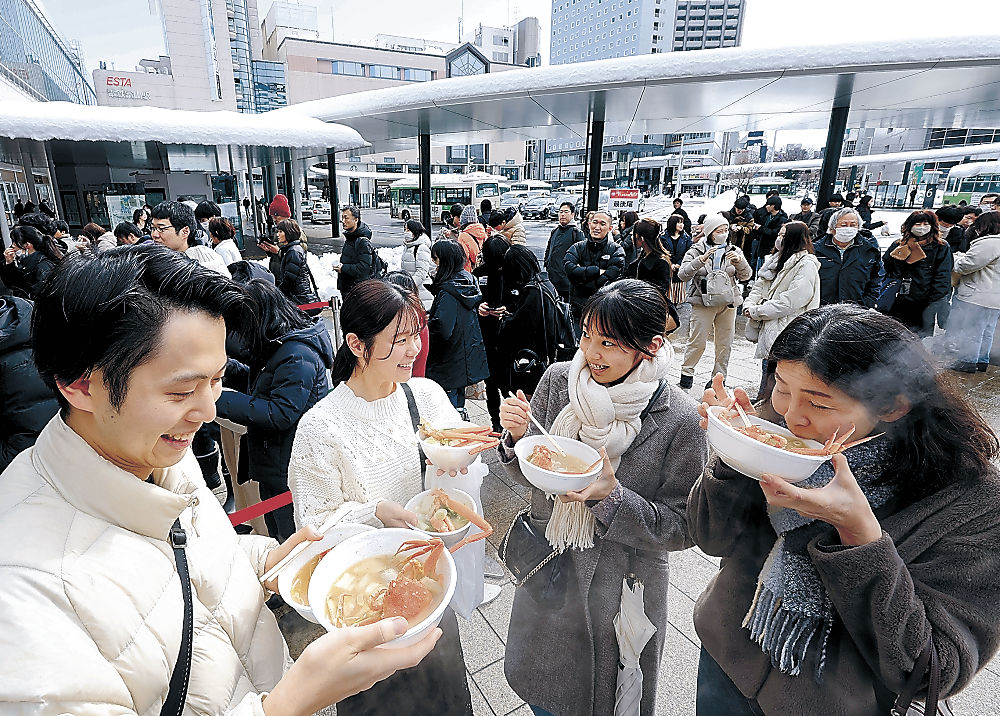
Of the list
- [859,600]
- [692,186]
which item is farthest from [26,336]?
[692,186]

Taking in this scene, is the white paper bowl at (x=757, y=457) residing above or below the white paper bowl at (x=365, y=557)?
above

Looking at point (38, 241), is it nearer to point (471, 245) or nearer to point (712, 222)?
point (471, 245)

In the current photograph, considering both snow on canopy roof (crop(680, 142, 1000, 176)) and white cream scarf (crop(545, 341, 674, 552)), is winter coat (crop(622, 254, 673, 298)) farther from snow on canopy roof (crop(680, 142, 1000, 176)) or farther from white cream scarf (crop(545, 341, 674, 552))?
snow on canopy roof (crop(680, 142, 1000, 176))

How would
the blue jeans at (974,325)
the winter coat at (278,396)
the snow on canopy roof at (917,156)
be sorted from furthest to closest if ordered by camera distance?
the snow on canopy roof at (917,156) → the blue jeans at (974,325) → the winter coat at (278,396)

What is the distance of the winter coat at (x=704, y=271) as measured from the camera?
5.70 meters

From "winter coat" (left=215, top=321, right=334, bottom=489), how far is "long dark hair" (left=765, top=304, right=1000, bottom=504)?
2.28 metres

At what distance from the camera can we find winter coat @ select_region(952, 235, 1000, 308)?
573 cm

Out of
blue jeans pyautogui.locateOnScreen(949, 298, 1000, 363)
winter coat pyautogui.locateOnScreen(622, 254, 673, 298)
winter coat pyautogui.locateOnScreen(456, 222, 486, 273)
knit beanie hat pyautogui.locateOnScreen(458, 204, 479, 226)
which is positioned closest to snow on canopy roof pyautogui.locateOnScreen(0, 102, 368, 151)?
knit beanie hat pyautogui.locateOnScreen(458, 204, 479, 226)

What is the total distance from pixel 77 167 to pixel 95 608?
66.8ft

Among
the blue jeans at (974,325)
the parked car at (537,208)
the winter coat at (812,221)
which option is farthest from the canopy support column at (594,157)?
the parked car at (537,208)

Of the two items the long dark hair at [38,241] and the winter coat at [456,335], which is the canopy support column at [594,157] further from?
the long dark hair at [38,241]

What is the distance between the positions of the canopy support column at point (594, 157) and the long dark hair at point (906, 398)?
9.84 metres

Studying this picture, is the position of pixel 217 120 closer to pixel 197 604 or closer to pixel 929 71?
pixel 197 604

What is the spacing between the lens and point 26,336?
2111mm
